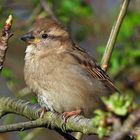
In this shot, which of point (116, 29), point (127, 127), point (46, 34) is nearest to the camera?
point (127, 127)

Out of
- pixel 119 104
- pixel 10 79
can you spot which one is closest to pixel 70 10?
pixel 10 79

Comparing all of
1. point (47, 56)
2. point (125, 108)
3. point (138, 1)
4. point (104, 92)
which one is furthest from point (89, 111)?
point (125, 108)

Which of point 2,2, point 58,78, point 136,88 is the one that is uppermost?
point 2,2

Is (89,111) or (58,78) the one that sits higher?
(58,78)

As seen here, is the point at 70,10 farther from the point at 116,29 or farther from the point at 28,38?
the point at 116,29

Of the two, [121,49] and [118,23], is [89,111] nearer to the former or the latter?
[118,23]

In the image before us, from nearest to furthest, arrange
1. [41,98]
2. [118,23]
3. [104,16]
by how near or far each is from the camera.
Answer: [118,23]
[41,98]
[104,16]

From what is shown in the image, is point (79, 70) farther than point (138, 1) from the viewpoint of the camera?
No
